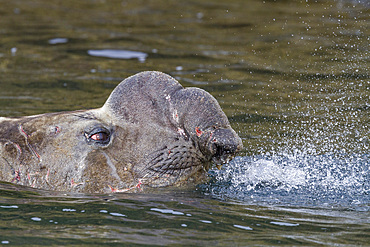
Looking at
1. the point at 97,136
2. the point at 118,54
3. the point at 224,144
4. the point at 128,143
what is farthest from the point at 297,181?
the point at 118,54

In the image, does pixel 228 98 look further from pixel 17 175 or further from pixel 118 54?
pixel 17 175

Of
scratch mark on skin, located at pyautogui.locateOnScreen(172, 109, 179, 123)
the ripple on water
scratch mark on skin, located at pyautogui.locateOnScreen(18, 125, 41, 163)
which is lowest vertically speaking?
scratch mark on skin, located at pyautogui.locateOnScreen(18, 125, 41, 163)

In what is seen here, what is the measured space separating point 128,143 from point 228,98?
16.7 ft

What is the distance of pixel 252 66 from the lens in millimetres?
13750

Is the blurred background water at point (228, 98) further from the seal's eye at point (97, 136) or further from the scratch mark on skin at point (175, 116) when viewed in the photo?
the scratch mark on skin at point (175, 116)

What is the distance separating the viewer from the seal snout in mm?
6797

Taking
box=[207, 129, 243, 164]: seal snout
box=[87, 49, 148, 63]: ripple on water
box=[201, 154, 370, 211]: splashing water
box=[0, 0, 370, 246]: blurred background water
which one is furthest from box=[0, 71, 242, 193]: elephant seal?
box=[87, 49, 148, 63]: ripple on water

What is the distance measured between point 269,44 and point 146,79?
927 cm

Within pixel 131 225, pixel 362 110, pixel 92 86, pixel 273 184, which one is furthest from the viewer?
pixel 92 86

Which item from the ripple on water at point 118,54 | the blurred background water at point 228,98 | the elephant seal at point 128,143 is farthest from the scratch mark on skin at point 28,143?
the ripple on water at point 118,54

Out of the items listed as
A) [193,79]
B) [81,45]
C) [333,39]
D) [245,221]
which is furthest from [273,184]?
[81,45]

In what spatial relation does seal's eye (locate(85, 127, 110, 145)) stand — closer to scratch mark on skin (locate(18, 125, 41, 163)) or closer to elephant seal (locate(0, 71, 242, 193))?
elephant seal (locate(0, 71, 242, 193))

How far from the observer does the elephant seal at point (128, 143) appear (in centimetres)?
682

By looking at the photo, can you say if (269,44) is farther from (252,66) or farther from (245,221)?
(245,221)
